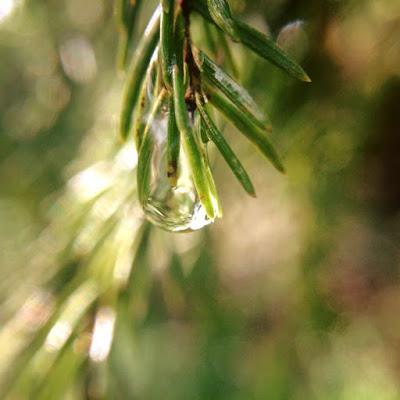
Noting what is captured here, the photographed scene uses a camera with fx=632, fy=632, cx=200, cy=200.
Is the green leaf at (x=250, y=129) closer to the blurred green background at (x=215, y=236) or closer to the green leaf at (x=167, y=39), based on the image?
the green leaf at (x=167, y=39)

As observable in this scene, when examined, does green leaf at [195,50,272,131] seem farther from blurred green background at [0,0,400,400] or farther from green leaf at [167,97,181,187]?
blurred green background at [0,0,400,400]

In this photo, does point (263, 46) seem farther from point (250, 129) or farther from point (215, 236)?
point (215, 236)

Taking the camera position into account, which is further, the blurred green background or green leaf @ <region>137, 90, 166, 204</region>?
the blurred green background

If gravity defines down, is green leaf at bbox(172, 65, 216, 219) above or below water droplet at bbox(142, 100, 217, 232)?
above

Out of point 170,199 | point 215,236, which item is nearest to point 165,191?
point 170,199

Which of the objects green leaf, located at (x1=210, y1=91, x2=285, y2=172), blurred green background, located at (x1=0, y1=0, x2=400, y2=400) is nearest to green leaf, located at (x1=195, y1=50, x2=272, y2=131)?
green leaf, located at (x1=210, y1=91, x2=285, y2=172)

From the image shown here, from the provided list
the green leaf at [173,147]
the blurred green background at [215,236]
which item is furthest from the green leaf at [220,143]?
the blurred green background at [215,236]
